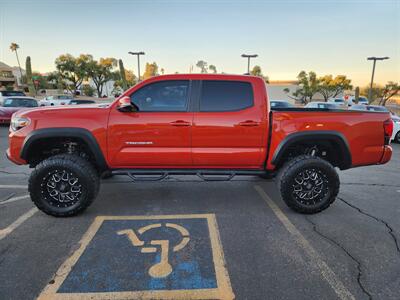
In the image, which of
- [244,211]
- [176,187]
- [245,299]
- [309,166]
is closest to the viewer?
[245,299]

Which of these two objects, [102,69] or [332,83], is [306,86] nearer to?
[332,83]

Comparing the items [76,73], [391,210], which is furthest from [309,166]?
[76,73]

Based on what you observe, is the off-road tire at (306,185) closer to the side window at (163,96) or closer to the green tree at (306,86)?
the side window at (163,96)

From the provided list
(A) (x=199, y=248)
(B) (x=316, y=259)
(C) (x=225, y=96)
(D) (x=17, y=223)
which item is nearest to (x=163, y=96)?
(C) (x=225, y=96)

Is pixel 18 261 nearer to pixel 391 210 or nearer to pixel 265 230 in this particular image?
pixel 265 230

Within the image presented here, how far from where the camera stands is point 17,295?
2.27 m

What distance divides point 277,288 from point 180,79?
9.42ft

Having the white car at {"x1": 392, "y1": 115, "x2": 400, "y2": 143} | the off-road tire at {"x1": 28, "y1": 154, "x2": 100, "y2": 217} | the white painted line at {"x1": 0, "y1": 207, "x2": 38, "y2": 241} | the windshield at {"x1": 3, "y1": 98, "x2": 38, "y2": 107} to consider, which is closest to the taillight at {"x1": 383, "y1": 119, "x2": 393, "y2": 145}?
the off-road tire at {"x1": 28, "y1": 154, "x2": 100, "y2": 217}

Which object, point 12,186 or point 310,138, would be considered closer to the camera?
point 310,138

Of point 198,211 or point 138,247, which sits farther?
point 198,211

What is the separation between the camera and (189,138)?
376cm

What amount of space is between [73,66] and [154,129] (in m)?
51.1

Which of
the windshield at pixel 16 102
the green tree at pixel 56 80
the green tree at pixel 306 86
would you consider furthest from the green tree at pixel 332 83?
the windshield at pixel 16 102

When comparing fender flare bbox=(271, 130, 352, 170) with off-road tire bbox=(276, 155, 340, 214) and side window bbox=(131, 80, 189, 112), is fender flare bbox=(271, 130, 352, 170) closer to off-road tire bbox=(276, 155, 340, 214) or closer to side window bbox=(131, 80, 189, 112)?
off-road tire bbox=(276, 155, 340, 214)
